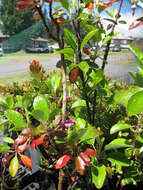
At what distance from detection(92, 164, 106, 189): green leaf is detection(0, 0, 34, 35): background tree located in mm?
38917

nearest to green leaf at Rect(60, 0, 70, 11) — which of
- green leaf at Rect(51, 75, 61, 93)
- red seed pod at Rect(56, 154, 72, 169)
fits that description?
green leaf at Rect(51, 75, 61, 93)

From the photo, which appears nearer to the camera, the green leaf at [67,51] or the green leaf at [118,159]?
the green leaf at [67,51]

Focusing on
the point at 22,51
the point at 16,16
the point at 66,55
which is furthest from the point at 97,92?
the point at 16,16

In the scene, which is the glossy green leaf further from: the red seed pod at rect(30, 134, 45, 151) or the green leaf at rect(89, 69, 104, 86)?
the red seed pod at rect(30, 134, 45, 151)

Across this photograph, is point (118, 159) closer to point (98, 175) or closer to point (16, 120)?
point (98, 175)

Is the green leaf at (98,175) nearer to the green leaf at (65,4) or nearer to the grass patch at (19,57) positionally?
the green leaf at (65,4)

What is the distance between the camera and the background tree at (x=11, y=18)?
124 feet

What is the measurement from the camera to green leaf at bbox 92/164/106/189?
0.72 metres

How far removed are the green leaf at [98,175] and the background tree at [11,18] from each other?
3892 centimetres

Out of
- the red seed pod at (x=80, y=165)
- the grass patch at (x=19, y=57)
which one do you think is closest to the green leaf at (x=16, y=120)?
the red seed pod at (x=80, y=165)

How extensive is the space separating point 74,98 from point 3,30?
41138 millimetres

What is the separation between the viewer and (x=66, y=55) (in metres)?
0.70

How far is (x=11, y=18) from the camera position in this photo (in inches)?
1497

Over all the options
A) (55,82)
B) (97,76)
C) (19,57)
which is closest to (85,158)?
(97,76)
